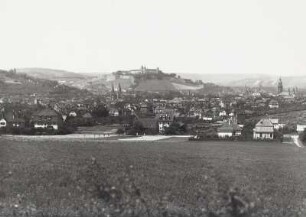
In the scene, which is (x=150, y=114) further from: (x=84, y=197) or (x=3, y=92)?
(x=3, y=92)

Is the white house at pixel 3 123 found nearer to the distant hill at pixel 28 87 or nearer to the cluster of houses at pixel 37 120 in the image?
the cluster of houses at pixel 37 120

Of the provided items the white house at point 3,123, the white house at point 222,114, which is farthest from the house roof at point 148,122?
the white house at point 222,114

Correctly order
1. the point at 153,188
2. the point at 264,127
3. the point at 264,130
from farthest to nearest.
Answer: the point at 264,127 → the point at 264,130 → the point at 153,188

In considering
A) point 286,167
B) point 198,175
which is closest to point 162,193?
point 198,175

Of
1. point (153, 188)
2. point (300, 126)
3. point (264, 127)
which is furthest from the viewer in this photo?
point (300, 126)

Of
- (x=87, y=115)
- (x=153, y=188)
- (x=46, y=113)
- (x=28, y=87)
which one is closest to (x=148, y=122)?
(x=87, y=115)

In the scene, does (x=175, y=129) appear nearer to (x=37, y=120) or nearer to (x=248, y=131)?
(x=248, y=131)

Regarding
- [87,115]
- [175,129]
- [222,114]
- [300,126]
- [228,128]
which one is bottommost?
[222,114]
